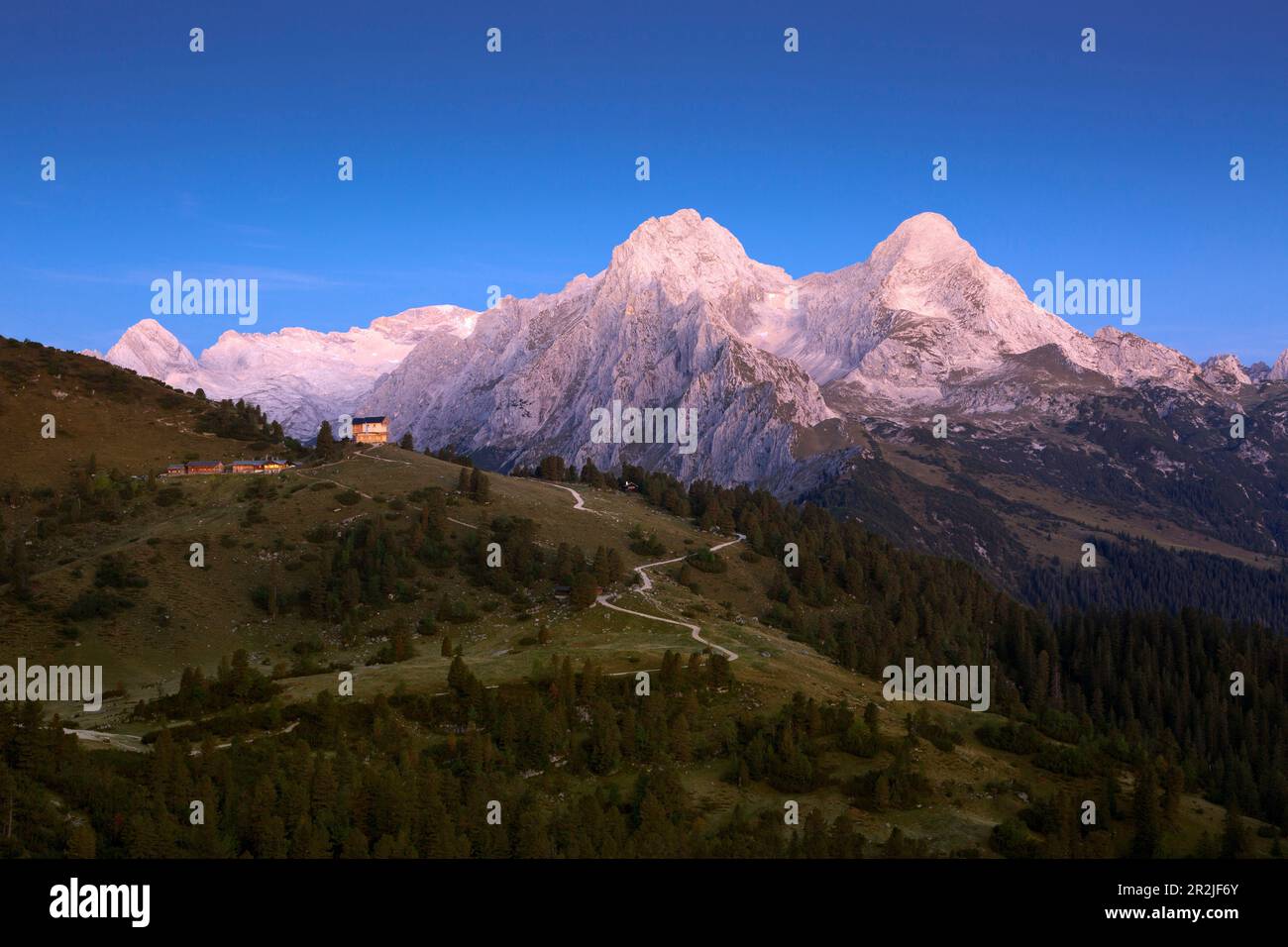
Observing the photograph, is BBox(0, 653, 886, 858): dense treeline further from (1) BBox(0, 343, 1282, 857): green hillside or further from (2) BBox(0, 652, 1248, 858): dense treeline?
(1) BBox(0, 343, 1282, 857): green hillside

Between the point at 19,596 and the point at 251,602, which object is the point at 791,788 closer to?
the point at 251,602

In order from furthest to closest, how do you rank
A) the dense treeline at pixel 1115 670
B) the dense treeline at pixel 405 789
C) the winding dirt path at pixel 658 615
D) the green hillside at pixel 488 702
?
the dense treeline at pixel 1115 670, the winding dirt path at pixel 658 615, the green hillside at pixel 488 702, the dense treeline at pixel 405 789

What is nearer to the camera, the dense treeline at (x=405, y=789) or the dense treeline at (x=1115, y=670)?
the dense treeline at (x=405, y=789)

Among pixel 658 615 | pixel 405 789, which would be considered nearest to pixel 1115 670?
pixel 658 615

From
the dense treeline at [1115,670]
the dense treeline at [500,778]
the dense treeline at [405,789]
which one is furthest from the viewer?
the dense treeline at [1115,670]

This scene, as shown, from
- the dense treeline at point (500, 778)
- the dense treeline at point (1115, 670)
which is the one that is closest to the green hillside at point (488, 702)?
the dense treeline at point (500, 778)

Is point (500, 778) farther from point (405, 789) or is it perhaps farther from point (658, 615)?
point (658, 615)

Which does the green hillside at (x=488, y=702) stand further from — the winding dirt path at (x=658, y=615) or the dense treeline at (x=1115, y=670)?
the dense treeline at (x=1115, y=670)

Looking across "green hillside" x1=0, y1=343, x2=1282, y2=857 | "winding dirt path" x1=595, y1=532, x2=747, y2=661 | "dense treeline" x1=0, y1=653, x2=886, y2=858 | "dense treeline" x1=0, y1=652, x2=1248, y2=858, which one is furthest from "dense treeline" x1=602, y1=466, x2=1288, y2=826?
"dense treeline" x1=0, y1=653, x2=886, y2=858

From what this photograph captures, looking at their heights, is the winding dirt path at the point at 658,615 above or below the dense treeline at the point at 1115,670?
above

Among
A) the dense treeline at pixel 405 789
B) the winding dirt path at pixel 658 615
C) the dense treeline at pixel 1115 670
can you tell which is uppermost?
the winding dirt path at pixel 658 615
